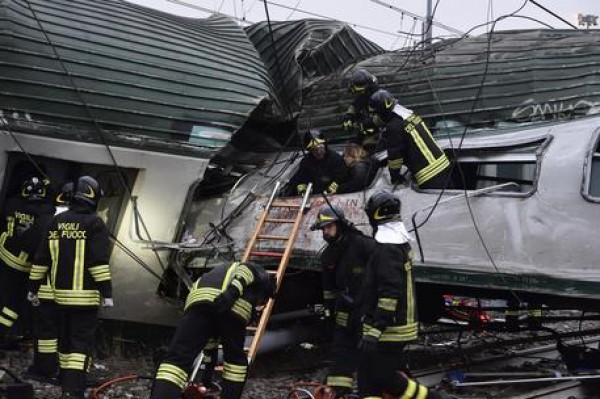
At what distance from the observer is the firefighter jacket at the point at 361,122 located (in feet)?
22.2

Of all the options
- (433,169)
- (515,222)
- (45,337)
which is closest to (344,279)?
(433,169)

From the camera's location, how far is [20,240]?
254 inches

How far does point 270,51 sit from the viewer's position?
938 centimetres

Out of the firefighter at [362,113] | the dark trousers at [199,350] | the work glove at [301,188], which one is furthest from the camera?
the work glove at [301,188]

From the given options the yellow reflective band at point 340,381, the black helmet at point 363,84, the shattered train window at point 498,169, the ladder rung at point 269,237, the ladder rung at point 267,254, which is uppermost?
the black helmet at point 363,84

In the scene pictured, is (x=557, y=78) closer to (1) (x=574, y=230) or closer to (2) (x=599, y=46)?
(2) (x=599, y=46)

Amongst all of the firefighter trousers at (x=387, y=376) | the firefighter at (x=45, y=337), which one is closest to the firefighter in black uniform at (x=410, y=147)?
the firefighter trousers at (x=387, y=376)

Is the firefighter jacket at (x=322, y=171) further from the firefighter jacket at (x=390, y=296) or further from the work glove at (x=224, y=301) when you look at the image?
the work glove at (x=224, y=301)

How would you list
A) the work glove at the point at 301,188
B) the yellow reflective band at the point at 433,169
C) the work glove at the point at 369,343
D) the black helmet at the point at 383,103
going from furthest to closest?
the work glove at the point at 301,188
the black helmet at the point at 383,103
the yellow reflective band at the point at 433,169
the work glove at the point at 369,343

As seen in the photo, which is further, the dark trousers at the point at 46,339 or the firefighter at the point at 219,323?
the dark trousers at the point at 46,339

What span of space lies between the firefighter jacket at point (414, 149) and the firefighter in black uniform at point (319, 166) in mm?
777

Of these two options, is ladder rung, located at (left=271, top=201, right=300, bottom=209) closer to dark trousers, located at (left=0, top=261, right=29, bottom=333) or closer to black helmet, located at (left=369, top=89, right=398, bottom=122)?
black helmet, located at (left=369, top=89, right=398, bottom=122)

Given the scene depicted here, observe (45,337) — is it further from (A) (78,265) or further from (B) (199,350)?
(B) (199,350)

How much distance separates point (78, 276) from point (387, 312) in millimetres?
2247
